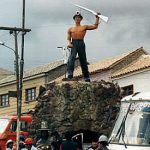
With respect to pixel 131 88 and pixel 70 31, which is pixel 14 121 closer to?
pixel 70 31

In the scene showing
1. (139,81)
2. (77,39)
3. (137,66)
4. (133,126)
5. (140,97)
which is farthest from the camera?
(137,66)

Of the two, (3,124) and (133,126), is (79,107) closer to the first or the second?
(3,124)

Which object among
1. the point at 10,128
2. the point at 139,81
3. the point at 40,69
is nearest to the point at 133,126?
the point at 10,128

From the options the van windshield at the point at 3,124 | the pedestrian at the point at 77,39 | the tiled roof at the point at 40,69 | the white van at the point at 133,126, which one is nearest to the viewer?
the white van at the point at 133,126

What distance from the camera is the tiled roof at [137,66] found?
34494mm

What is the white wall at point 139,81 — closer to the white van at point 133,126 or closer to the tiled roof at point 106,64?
the tiled roof at point 106,64

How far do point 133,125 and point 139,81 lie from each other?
61.6 ft

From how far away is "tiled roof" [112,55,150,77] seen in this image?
3449 cm

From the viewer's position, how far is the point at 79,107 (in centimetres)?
2166

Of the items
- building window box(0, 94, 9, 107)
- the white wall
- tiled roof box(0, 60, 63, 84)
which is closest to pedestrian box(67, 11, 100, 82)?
the white wall

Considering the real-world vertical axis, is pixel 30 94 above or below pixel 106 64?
below

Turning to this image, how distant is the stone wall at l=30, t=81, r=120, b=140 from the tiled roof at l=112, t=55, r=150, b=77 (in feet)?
39.9

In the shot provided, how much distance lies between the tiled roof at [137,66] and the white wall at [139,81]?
32 cm

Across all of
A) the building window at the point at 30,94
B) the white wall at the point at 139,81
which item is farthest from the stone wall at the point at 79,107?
the building window at the point at 30,94
